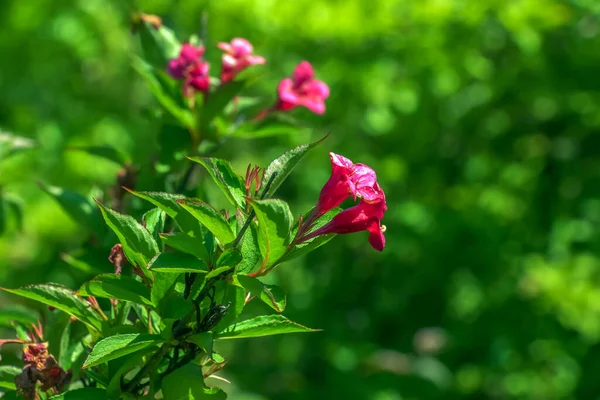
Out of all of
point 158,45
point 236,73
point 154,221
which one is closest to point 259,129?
point 236,73

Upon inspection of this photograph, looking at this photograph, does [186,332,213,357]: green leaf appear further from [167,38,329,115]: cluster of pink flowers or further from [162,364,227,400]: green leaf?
[167,38,329,115]: cluster of pink flowers

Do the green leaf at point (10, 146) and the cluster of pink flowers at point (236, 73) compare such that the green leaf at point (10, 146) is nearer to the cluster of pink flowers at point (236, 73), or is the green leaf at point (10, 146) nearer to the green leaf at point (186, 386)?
the cluster of pink flowers at point (236, 73)

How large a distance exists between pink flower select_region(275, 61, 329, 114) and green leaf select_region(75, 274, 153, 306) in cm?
63

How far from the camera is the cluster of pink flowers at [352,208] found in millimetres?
982

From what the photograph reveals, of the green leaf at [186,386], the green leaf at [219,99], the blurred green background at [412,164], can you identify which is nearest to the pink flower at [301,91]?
the green leaf at [219,99]

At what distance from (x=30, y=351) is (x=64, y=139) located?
2.86 m

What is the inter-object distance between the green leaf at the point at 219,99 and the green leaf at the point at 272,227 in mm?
530

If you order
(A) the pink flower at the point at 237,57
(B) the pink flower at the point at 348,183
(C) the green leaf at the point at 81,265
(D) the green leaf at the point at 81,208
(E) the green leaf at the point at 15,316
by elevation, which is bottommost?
(E) the green leaf at the point at 15,316

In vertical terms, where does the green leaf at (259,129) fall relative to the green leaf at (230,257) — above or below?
above

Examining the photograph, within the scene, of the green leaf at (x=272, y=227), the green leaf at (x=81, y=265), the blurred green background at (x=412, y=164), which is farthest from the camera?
the blurred green background at (x=412, y=164)

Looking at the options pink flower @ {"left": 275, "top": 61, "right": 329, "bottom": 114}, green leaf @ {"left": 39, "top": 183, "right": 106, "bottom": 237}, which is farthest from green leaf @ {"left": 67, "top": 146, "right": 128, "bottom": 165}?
pink flower @ {"left": 275, "top": 61, "right": 329, "bottom": 114}

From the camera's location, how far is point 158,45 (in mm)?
1553

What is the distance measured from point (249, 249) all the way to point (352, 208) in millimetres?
130

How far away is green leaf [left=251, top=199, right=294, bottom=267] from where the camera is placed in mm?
899
